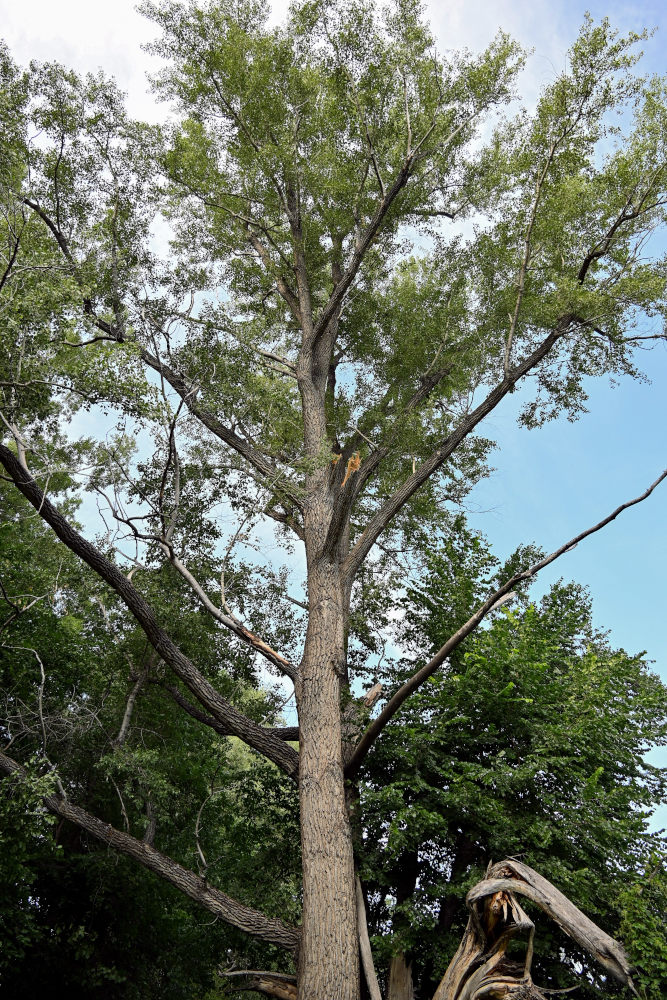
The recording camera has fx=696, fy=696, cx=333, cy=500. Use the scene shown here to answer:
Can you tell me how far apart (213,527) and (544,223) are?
242 inches

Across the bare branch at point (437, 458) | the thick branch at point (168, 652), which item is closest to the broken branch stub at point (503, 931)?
the thick branch at point (168, 652)

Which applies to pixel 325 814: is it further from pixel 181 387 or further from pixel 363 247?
pixel 363 247

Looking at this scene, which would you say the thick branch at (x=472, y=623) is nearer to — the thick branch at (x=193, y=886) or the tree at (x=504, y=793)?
the tree at (x=504, y=793)

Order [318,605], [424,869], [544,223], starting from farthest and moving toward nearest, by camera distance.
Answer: [544,223], [424,869], [318,605]

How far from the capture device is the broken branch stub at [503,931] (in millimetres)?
3328

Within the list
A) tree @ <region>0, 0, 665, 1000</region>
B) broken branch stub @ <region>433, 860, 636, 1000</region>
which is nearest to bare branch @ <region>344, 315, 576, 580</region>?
tree @ <region>0, 0, 665, 1000</region>

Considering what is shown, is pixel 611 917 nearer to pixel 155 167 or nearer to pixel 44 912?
pixel 44 912

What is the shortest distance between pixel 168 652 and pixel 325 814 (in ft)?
7.08

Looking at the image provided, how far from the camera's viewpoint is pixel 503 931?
3658 millimetres

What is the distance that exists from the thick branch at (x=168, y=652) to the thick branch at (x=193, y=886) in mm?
1293

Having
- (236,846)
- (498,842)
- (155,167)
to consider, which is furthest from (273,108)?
(236,846)

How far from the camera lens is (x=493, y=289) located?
10.2 meters

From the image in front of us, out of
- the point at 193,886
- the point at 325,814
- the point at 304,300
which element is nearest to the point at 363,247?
the point at 304,300

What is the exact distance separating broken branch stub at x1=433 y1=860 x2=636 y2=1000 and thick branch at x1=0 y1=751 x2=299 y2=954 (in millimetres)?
3075
